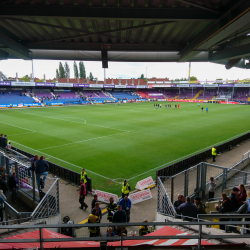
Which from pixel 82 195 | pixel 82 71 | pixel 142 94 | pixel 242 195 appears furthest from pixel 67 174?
pixel 82 71

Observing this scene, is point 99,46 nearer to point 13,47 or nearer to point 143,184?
point 13,47

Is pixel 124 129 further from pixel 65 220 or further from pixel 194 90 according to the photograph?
pixel 194 90

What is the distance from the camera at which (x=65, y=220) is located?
302 inches

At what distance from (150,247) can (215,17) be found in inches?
236

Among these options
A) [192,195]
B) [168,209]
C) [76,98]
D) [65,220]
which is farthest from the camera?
[76,98]

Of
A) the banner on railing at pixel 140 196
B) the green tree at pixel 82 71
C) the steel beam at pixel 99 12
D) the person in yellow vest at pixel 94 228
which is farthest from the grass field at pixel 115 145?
the green tree at pixel 82 71

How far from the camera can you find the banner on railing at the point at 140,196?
1038 centimetres

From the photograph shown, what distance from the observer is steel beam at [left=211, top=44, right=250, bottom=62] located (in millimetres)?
8023

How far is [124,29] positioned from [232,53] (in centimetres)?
457

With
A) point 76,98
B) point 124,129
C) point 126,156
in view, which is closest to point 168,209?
point 126,156

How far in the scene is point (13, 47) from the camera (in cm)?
704

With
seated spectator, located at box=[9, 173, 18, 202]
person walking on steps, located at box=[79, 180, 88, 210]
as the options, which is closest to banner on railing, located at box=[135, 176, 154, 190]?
person walking on steps, located at box=[79, 180, 88, 210]

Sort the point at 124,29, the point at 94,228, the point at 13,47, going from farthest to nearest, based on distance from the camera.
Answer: the point at 13,47 < the point at 124,29 < the point at 94,228

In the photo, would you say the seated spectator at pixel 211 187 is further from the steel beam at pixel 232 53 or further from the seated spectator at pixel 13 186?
the seated spectator at pixel 13 186
